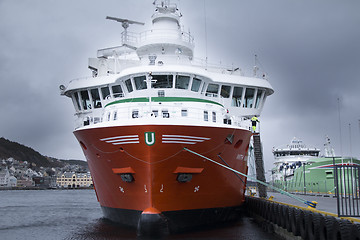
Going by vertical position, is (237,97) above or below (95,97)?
below

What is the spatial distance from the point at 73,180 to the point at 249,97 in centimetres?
17222

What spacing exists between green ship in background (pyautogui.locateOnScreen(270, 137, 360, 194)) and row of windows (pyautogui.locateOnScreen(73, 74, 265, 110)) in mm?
5393

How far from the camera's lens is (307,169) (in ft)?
125

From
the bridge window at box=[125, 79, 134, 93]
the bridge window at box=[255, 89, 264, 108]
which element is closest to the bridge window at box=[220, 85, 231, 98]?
the bridge window at box=[255, 89, 264, 108]

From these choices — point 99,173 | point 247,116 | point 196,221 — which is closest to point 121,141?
point 99,173

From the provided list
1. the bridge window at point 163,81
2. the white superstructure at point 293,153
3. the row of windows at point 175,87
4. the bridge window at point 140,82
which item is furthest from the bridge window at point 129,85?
the white superstructure at point 293,153

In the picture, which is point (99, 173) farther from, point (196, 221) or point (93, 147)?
point (196, 221)

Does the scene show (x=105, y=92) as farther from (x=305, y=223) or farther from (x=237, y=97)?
(x=305, y=223)

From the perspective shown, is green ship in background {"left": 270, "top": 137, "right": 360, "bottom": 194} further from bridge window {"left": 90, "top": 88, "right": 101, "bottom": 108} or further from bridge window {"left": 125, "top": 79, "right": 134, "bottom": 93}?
bridge window {"left": 90, "top": 88, "right": 101, "bottom": 108}

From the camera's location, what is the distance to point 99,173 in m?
15.6

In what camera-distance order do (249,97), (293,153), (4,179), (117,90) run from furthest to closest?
(4,179) → (293,153) → (249,97) → (117,90)

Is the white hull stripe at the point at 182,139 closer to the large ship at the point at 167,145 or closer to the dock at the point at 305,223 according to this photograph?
the large ship at the point at 167,145

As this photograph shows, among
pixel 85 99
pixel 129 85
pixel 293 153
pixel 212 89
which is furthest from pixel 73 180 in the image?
pixel 212 89

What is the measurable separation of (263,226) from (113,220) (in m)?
7.24
